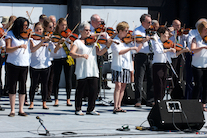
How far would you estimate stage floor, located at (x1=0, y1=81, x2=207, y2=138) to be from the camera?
5.64m

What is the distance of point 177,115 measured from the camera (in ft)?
19.4

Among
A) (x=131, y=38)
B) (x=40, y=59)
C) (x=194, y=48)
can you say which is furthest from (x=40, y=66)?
(x=194, y=48)

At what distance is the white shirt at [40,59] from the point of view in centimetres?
840

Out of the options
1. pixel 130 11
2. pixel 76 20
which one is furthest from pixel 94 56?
pixel 130 11

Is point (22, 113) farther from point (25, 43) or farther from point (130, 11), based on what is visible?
point (130, 11)

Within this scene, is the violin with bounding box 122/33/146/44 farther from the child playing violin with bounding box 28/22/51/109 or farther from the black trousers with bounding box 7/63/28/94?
the black trousers with bounding box 7/63/28/94

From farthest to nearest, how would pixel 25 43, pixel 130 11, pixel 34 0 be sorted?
pixel 130 11 < pixel 34 0 < pixel 25 43

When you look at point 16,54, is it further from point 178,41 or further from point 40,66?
point 178,41

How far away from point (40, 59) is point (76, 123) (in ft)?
7.28

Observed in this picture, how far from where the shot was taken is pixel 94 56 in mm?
7723

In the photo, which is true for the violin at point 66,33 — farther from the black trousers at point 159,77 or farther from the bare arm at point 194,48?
the bare arm at point 194,48

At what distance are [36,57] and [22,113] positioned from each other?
1.45 meters

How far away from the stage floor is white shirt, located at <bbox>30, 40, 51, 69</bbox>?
2.95ft

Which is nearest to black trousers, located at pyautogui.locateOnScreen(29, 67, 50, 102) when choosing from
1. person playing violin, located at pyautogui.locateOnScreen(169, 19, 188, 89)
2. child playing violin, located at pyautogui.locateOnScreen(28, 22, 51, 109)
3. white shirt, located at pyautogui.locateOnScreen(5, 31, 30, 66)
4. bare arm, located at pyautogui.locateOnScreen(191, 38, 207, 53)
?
child playing violin, located at pyautogui.locateOnScreen(28, 22, 51, 109)
